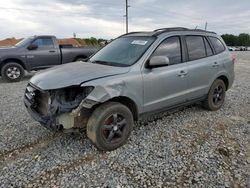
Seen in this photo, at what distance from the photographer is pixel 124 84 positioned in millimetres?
3533

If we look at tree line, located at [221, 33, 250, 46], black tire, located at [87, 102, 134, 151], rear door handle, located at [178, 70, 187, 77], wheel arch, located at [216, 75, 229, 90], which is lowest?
black tire, located at [87, 102, 134, 151]

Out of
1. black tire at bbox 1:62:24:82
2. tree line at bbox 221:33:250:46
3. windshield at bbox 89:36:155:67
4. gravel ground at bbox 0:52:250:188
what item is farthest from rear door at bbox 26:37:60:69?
tree line at bbox 221:33:250:46

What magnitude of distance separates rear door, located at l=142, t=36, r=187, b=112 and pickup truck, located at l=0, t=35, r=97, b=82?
6929 millimetres

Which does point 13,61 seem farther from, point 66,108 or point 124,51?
point 66,108

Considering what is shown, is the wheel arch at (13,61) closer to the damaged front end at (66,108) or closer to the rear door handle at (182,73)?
the damaged front end at (66,108)

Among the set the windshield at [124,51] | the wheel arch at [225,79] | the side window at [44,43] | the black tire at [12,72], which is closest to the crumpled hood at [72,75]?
the windshield at [124,51]

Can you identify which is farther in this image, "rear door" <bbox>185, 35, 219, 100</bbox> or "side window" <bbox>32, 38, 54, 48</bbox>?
"side window" <bbox>32, 38, 54, 48</bbox>

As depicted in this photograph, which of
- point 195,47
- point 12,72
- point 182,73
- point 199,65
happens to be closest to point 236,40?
point 12,72

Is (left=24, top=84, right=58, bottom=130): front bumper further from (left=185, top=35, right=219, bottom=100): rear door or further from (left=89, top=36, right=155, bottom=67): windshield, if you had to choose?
(left=185, top=35, right=219, bottom=100): rear door

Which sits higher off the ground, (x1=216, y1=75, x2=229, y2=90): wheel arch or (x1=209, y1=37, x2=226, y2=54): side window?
(x1=209, y1=37, x2=226, y2=54): side window

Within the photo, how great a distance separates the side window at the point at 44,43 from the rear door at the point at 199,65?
7.03m

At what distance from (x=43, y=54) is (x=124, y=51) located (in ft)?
21.7

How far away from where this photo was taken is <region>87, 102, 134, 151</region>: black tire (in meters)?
3.38

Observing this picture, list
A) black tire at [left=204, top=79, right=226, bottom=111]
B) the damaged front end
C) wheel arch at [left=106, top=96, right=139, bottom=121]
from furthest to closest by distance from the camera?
black tire at [left=204, top=79, right=226, bottom=111]
wheel arch at [left=106, top=96, right=139, bottom=121]
the damaged front end
